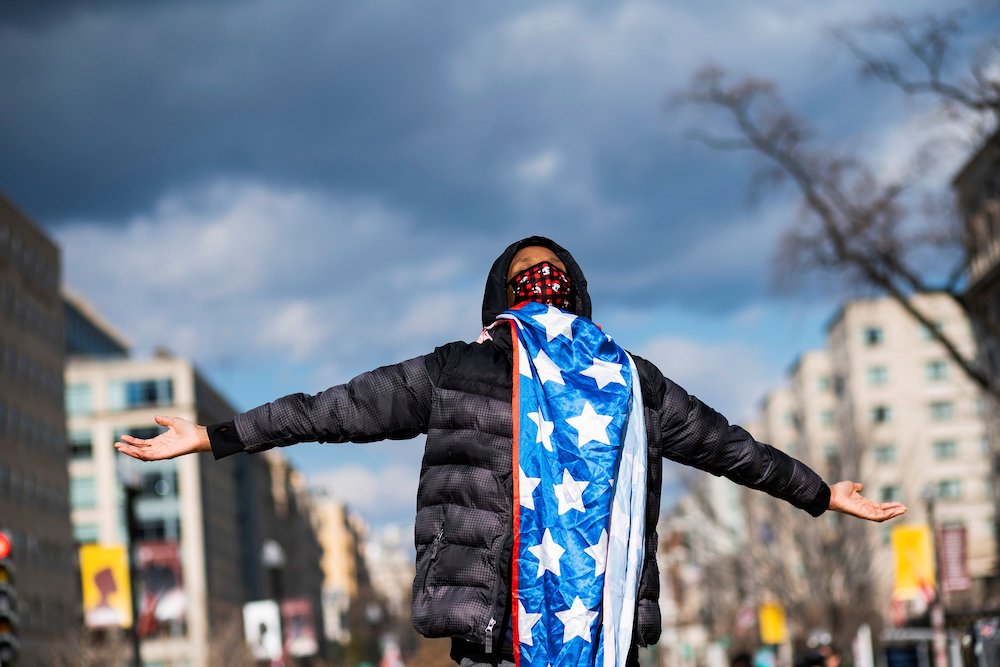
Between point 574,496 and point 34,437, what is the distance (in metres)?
73.5

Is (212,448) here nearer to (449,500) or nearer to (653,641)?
(449,500)

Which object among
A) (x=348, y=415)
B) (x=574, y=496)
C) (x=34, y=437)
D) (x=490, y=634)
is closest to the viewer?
(x=490, y=634)

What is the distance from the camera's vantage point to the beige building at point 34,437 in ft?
226

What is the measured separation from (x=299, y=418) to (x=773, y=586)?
53.8m

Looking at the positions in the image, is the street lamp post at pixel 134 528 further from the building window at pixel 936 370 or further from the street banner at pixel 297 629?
the building window at pixel 936 370

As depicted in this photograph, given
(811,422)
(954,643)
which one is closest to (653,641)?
(954,643)

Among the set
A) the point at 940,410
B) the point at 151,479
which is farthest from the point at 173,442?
the point at 940,410

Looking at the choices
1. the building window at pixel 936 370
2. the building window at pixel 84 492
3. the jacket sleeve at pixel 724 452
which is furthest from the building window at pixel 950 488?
the jacket sleeve at pixel 724 452

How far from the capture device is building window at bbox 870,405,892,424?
110 m

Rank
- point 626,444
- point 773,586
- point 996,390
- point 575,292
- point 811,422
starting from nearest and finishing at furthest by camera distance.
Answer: point 626,444 → point 575,292 → point 996,390 → point 773,586 → point 811,422

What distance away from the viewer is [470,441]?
408cm

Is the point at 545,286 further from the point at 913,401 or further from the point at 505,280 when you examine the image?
the point at 913,401

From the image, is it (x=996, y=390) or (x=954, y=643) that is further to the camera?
(x=996, y=390)

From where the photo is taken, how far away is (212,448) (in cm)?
433
